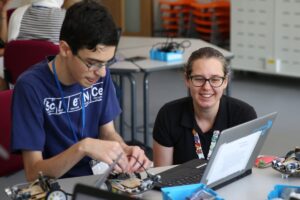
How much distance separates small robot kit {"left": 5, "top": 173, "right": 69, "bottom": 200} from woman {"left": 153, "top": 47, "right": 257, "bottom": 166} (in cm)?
70

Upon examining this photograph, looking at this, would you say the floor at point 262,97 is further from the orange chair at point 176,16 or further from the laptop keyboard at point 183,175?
the laptop keyboard at point 183,175

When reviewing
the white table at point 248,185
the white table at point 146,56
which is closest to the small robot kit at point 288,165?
the white table at point 248,185

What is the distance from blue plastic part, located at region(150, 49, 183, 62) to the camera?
13.6 ft

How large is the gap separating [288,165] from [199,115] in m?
0.50

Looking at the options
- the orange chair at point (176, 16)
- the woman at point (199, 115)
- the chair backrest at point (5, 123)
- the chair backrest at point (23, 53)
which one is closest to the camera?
the woman at point (199, 115)

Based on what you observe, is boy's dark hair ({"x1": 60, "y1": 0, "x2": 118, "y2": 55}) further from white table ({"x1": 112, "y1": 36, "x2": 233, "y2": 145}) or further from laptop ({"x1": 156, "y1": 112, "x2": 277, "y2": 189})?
white table ({"x1": 112, "y1": 36, "x2": 233, "y2": 145})

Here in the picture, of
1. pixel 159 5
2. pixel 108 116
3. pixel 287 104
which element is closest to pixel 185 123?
pixel 108 116

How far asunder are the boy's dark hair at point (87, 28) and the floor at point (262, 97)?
2044 millimetres

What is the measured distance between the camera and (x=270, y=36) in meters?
6.07

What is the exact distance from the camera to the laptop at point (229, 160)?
1.69 metres

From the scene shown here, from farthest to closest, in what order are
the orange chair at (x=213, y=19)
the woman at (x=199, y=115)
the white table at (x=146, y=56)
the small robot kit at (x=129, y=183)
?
the orange chair at (x=213, y=19), the white table at (x=146, y=56), the woman at (x=199, y=115), the small robot kit at (x=129, y=183)

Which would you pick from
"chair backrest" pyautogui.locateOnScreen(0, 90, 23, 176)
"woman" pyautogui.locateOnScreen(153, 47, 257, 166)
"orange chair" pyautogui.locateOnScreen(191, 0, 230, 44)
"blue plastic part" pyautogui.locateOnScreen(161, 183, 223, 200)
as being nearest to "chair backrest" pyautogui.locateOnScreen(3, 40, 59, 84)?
"chair backrest" pyautogui.locateOnScreen(0, 90, 23, 176)

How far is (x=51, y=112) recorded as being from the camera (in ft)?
6.70

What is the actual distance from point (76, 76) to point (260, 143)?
65 cm
